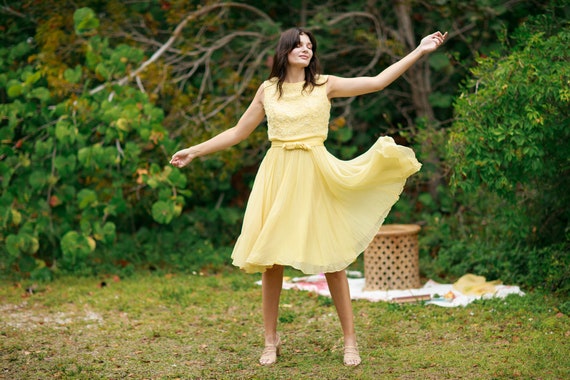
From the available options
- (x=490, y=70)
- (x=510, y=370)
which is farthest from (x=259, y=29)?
(x=510, y=370)

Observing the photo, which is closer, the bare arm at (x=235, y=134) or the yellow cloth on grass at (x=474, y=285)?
the bare arm at (x=235, y=134)

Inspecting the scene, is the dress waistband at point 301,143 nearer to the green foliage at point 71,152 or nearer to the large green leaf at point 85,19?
the green foliage at point 71,152

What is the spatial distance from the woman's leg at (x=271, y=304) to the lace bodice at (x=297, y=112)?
2.26ft

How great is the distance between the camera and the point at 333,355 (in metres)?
4.22

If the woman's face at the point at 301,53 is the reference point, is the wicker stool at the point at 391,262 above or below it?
below

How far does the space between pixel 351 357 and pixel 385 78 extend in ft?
4.60

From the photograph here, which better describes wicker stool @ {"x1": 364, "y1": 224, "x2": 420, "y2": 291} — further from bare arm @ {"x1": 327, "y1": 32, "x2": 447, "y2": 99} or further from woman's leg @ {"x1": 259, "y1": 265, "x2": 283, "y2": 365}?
bare arm @ {"x1": 327, "y1": 32, "x2": 447, "y2": 99}

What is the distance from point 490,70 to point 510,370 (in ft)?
6.52

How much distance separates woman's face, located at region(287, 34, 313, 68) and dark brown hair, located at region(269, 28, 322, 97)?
0.01 metres

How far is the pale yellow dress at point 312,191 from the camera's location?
391cm

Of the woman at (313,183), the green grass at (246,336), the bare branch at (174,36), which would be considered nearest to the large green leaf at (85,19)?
the bare branch at (174,36)

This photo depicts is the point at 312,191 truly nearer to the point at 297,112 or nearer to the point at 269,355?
the point at 297,112

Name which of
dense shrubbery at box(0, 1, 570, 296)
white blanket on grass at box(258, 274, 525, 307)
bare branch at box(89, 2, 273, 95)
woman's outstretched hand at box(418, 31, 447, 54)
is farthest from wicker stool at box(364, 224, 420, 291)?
bare branch at box(89, 2, 273, 95)

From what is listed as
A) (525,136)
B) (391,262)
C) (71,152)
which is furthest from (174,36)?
(525,136)
